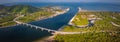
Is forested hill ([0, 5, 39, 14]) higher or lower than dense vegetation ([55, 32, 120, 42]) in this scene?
lower

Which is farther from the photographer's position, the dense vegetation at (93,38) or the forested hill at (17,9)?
the forested hill at (17,9)

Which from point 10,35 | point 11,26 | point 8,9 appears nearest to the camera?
point 10,35

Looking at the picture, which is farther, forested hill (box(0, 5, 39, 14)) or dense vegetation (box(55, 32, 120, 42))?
forested hill (box(0, 5, 39, 14))

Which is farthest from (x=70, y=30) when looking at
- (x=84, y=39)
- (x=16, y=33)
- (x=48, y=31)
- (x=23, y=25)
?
(x=23, y=25)

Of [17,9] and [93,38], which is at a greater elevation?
[93,38]

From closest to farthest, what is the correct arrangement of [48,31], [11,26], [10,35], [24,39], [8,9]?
1. [24,39]
2. [10,35]
3. [48,31]
4. [11,26]
5. [8,9]

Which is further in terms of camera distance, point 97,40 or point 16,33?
point 16,33

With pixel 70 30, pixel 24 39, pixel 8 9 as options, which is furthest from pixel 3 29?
pixel 8 9

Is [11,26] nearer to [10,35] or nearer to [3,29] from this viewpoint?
[3,29]

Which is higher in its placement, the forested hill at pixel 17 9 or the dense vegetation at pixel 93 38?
the dense vegetation at pixel 93 38

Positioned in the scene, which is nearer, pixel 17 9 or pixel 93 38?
pixel 93 38
